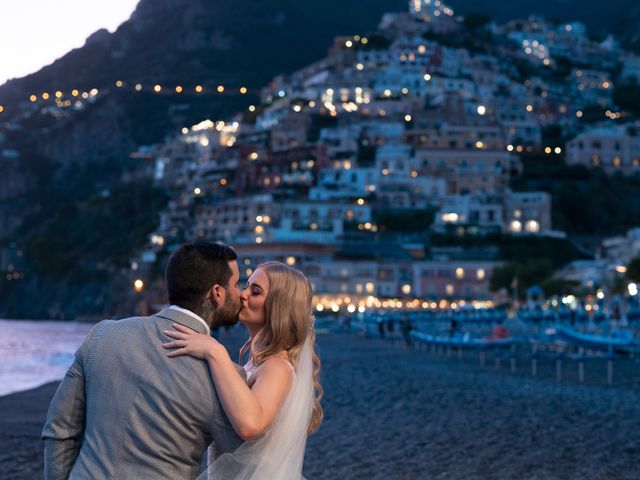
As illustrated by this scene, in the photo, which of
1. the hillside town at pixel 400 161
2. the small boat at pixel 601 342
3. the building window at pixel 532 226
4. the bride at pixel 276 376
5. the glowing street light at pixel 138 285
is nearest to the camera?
the bride at pixel 276 376

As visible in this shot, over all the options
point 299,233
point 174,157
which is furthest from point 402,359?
point 174,157

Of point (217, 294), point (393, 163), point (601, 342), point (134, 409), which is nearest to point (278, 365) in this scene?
point (217, 294)

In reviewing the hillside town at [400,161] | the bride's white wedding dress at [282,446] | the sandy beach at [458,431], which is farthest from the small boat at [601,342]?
→ the hillside town at [400,161]

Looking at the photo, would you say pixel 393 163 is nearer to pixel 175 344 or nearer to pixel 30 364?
pixel 30 364

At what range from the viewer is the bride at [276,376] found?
157 inches

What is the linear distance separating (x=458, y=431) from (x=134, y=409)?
9.58 m

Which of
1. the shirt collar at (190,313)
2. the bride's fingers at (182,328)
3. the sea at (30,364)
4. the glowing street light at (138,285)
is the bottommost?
the glowing street light at (138,285)

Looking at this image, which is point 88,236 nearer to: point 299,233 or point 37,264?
point 37,264

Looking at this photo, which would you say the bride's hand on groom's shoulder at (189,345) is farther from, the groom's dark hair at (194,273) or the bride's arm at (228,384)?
the groom's dark hair at (194,273)

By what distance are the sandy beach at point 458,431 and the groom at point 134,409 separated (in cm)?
567

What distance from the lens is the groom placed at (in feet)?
12.1

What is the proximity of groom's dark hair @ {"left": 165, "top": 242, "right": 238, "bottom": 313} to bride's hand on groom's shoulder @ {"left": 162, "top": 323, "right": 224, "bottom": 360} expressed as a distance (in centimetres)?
18

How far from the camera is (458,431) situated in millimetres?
12891

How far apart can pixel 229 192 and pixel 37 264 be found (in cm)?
2894
